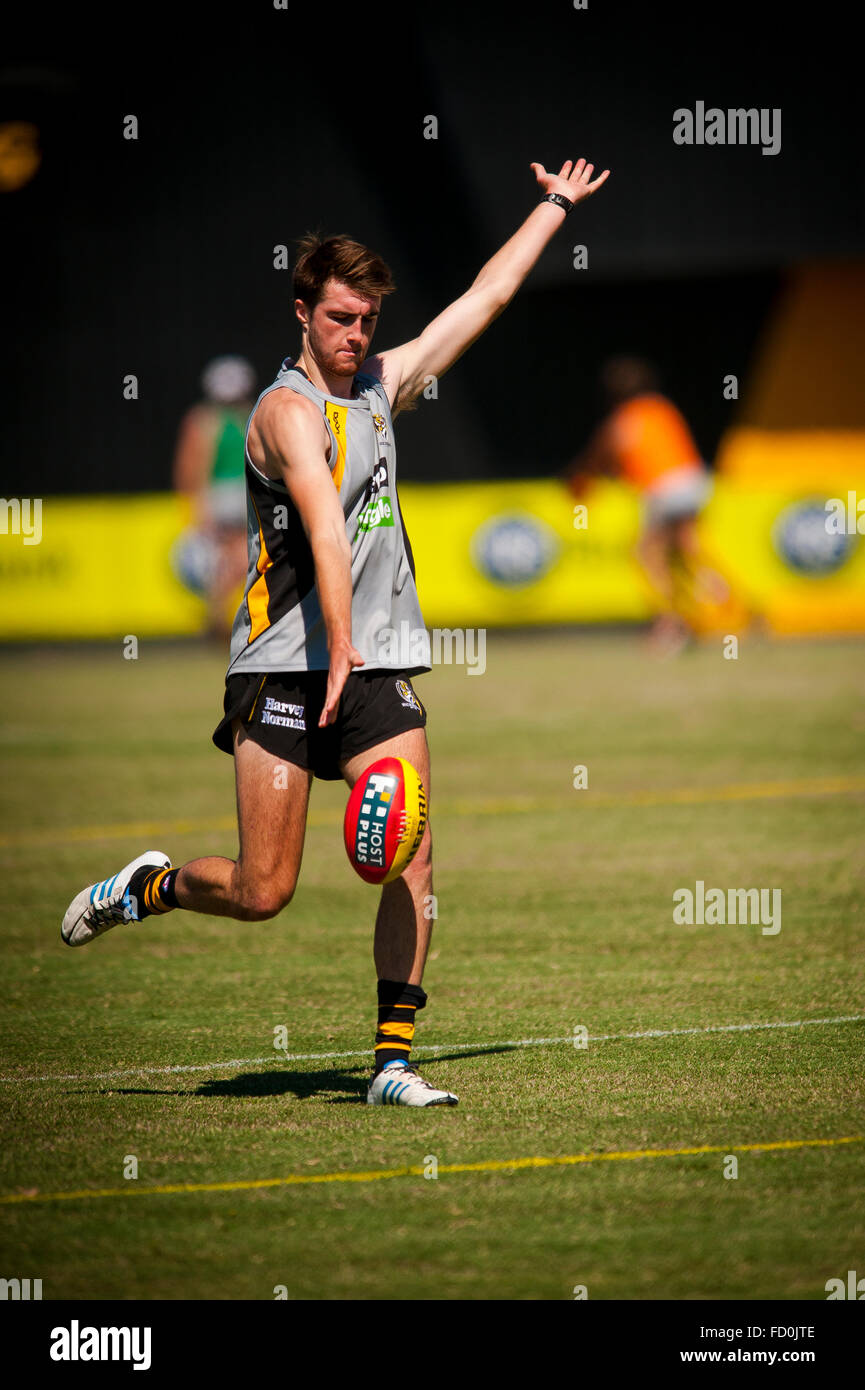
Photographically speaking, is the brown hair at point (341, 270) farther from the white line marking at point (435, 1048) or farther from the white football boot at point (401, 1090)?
the white line marking at point (435, 1048)

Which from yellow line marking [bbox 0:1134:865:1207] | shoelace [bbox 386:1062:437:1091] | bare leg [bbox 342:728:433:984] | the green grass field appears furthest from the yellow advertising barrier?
yellow line marking [bbox 0:1134:865:1207]

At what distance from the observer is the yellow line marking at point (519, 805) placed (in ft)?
37.3

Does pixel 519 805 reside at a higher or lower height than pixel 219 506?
lower

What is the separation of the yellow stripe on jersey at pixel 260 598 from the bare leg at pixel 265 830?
0.97 feet

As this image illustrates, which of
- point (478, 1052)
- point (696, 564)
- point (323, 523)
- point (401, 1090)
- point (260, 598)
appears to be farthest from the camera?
point (696, 564)

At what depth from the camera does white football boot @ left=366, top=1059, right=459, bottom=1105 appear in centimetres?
569

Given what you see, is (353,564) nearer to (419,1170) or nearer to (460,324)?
(460,324)

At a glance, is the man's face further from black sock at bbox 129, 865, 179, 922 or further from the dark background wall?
the dark background wall

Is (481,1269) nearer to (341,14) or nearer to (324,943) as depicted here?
(324,943)

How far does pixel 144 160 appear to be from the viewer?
29.0 metres

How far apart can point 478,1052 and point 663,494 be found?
16.4m

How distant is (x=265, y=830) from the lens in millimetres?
5781

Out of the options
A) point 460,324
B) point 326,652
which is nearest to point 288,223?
point 460,324

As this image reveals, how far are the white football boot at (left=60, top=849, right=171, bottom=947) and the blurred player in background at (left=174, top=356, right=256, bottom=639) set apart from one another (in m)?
15.8
